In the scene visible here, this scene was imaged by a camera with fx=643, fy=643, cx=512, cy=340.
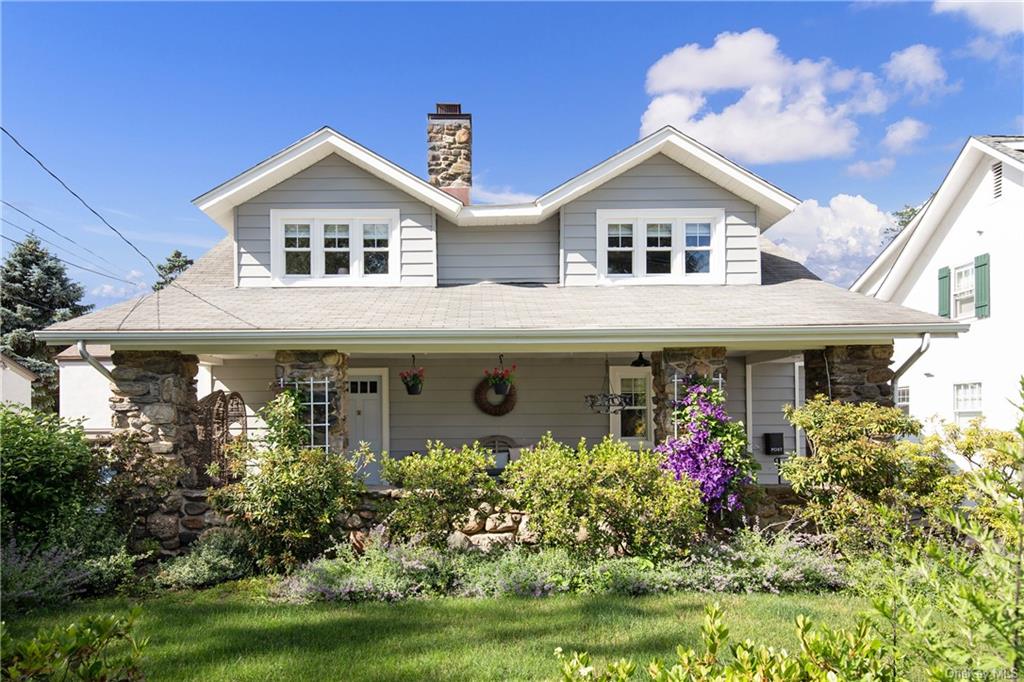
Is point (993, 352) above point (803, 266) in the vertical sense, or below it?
below

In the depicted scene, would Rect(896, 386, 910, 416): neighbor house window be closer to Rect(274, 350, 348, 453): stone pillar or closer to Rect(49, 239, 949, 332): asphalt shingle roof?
Rect(49, 239, 949, 332): asphalt shingle roof

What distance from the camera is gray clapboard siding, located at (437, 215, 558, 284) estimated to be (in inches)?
405

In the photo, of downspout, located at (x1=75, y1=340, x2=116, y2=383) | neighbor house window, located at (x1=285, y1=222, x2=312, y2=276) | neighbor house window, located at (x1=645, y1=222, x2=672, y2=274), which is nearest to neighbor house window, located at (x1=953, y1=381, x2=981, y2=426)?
neighbor house window, located at (x1=645, y1=222, x2=672, y2=274)

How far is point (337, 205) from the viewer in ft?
32.6

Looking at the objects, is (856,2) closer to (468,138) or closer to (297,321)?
(468,138)

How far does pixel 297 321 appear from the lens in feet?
26.1

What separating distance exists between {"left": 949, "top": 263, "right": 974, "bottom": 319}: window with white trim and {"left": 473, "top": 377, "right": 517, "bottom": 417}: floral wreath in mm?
9005

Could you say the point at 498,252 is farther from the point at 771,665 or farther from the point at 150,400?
the point at 771,665

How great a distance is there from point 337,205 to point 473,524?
540cm

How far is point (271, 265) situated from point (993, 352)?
12449mm

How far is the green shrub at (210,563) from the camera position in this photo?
254 inches

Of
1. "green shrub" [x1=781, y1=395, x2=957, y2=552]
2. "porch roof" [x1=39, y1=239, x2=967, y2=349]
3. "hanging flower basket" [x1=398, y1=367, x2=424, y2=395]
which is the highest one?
"porch roof" [x1=39, y1=239, x2=967, y2=349]

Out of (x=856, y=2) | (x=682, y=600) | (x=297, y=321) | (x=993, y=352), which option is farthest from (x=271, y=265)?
(x=993, y=352)

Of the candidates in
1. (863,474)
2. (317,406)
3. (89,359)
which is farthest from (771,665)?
(89,359)
